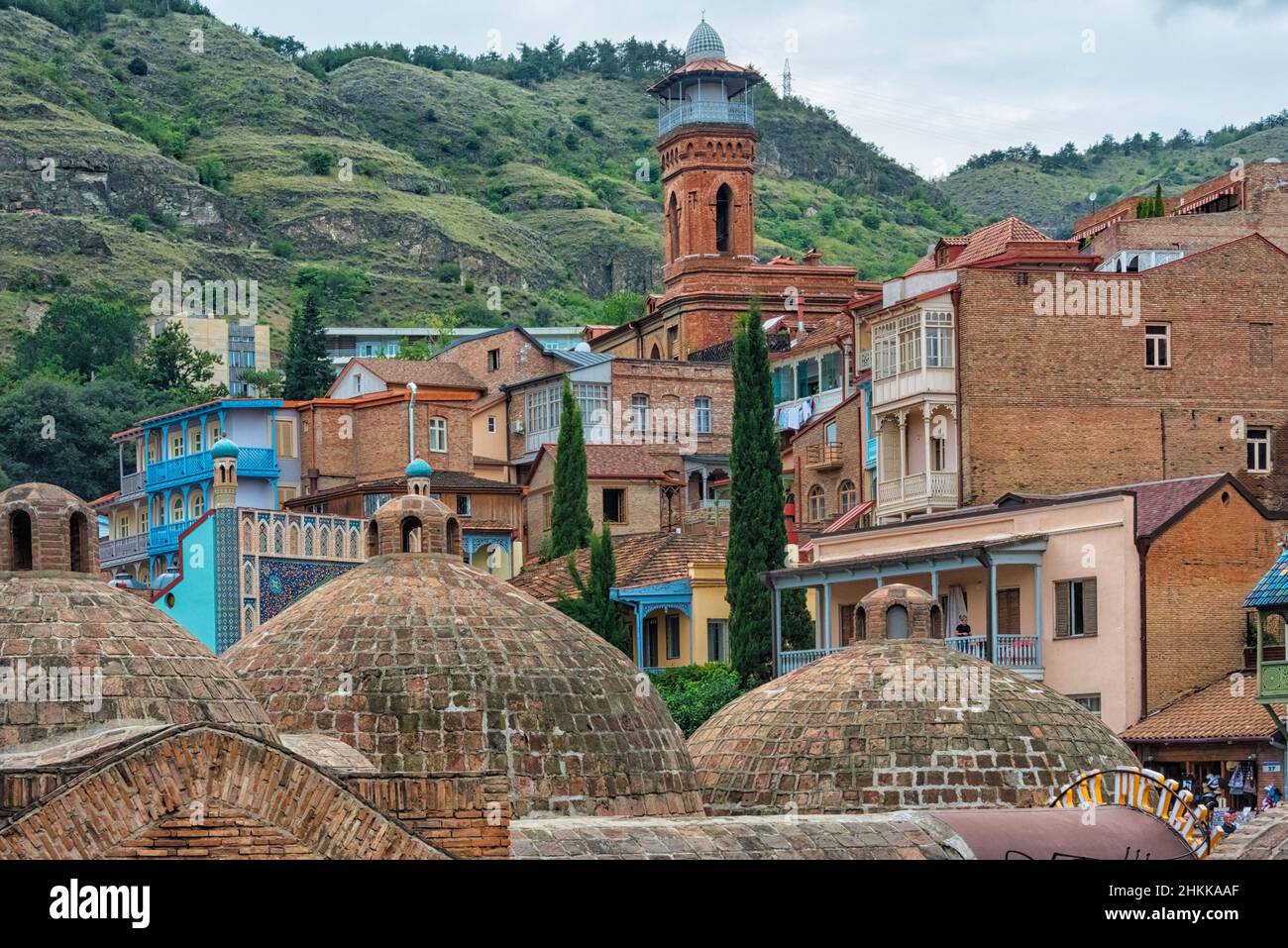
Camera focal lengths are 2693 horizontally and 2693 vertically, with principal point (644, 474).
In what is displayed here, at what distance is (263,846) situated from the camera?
18.5 m

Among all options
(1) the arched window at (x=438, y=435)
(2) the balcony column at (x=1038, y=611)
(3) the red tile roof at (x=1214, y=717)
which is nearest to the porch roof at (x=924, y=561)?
(2) the balcony column at (x=1038, y=611)

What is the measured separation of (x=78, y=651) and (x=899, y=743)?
12.4 metres

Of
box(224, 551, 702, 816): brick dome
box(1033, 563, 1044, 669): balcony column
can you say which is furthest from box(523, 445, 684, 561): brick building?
box(224, 551, 702, 816): brick dome

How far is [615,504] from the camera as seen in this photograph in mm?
77250

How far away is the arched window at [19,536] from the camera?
73.2 feet

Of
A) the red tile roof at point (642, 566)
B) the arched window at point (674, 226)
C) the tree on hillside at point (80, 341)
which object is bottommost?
the red tile roof at point (642, 566)

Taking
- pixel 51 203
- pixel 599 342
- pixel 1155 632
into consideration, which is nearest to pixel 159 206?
pixel 51 203

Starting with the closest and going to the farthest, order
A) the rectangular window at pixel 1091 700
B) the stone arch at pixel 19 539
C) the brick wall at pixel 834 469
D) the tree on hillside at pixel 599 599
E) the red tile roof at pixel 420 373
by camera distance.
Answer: the stone arch at pixel 19 539 < the rectangular window at pixel 1091 700 < the tree on hillside at pixel 599 599 < the brick wall at pixel 834 469 < the red tile roof at pixel 420 373

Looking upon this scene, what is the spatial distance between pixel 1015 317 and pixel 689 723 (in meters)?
12.5

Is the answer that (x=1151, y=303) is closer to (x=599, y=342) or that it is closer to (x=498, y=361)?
(x=498, y=361)

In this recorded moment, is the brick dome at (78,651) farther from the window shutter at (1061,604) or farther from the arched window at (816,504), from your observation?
the arched window at (816,504)

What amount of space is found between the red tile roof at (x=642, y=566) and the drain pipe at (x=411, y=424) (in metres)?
6.16

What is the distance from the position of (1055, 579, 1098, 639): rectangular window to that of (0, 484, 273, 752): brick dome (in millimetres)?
28578

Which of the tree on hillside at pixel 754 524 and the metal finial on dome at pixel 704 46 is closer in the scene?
the tree on hillside at pixel 754 524
